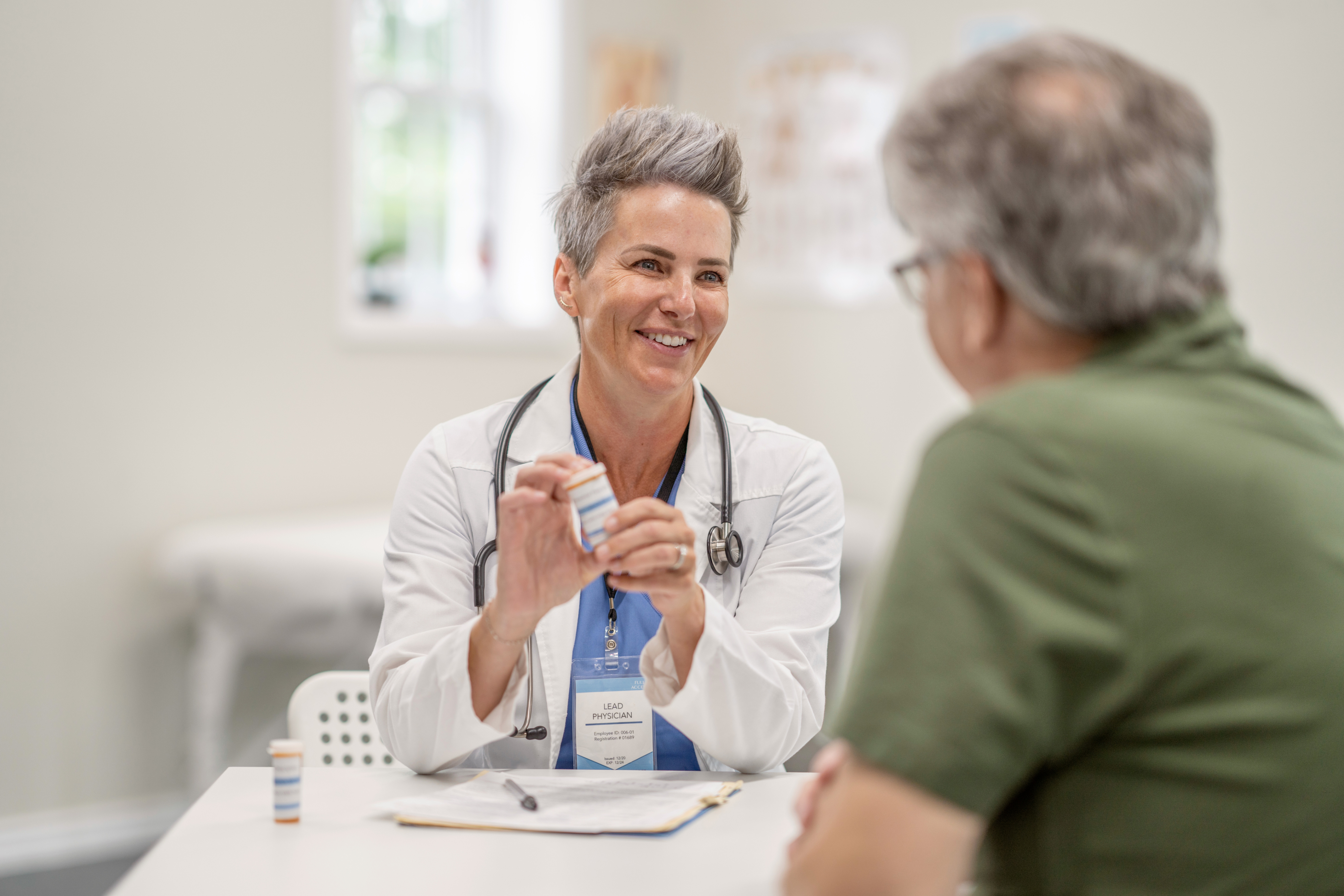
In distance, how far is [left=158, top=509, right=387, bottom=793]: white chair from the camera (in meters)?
3.00

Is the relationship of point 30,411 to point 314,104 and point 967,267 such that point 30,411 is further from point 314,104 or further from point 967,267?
point 967,267

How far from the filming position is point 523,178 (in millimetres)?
4234

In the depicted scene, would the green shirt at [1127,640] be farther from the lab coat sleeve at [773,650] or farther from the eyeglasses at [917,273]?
the lab coat sleeve at [773,650]

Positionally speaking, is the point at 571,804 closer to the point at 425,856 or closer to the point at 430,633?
the point at 425,856

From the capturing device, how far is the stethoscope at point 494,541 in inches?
62.0

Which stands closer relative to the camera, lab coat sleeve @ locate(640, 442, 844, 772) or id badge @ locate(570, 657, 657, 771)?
lab coat sleeve @ locate(640, 442, 844, 772)

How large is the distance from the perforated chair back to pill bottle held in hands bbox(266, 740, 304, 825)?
0.43 meters

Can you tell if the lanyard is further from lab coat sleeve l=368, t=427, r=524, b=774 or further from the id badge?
lab coat sleeve l=368, t=427, r=524, b=774

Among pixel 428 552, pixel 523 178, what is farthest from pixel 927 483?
pixel 523 178

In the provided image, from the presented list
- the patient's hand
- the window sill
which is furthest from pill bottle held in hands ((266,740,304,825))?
the window sill

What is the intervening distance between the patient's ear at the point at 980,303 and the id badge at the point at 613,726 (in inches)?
31.3

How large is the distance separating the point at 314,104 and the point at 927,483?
3.22 meters

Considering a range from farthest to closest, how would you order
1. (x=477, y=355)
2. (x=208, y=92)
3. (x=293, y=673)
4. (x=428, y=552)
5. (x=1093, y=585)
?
(x=477, y=355) < (x=293, y=673) < (x=208, y=92) < (x=428, y=552) < (x=1093, y=585)

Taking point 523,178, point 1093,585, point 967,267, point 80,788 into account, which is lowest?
point 80,788
